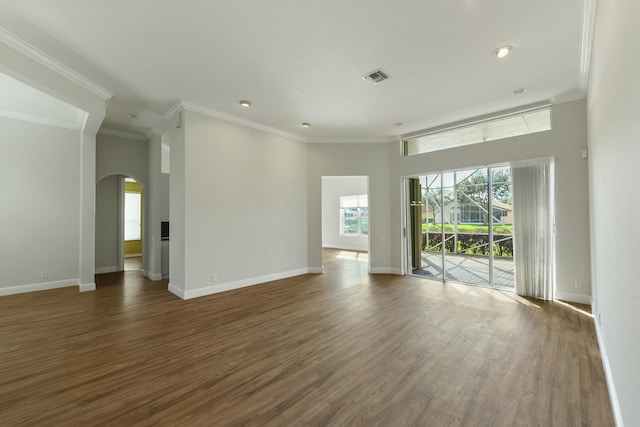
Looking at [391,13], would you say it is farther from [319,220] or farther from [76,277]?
[76,277]

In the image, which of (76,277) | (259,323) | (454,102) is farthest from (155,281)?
(454,102)

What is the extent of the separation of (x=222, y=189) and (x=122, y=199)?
4.29m

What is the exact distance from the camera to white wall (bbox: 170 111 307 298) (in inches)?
180

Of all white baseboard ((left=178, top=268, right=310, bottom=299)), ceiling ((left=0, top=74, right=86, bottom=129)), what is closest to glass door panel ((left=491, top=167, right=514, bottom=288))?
white baseboard ((left=178, top=268, right=310, bottom=299))

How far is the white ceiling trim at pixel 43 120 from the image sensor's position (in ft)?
16.1

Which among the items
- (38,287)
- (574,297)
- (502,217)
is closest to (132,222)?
(38,287)

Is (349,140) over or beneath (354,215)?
over

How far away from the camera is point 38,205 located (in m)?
5.17

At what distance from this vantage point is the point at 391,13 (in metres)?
2.48

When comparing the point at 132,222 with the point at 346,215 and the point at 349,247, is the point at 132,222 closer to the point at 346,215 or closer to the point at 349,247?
the point at 346,215

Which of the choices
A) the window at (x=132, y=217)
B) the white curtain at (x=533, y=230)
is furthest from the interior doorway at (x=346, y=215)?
the window at (x=132, y=217)

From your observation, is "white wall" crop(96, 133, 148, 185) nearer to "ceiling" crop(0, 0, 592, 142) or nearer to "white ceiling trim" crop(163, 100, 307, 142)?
"ceiling" crop(0, 0, 592, 142)

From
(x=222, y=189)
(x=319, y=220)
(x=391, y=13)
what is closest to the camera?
(x=391, y=13)

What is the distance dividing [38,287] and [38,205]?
5.30 ft
